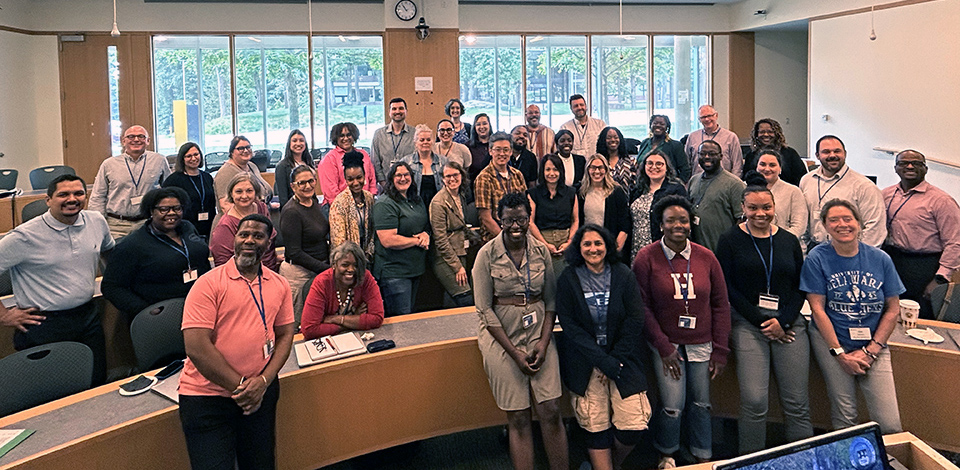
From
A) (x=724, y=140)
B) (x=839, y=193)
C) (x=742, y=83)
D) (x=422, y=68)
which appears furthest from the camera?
(x=742, y=83)

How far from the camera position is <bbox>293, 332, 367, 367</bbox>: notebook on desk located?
288 centimetres

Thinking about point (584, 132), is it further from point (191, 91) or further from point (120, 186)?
point (191, 91)

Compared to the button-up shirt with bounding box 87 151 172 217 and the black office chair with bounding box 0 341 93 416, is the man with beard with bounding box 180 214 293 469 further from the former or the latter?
the button-up shirt with bounding box 87 151 172 217

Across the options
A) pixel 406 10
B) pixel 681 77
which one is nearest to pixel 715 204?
pixel 406 10

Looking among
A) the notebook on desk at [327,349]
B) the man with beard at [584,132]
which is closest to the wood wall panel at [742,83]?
the man with beard at [584,132]

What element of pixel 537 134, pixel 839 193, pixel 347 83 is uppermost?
pixel 347 83

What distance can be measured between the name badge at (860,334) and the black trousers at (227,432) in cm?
250

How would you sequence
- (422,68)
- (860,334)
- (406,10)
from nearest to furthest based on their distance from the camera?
(860,334)
(406,10)
(422,68)

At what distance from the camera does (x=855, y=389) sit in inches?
115

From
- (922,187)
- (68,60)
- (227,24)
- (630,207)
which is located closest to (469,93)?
(227,24)

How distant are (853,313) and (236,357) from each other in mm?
2636

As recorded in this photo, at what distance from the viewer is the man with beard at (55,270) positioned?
10.1ft

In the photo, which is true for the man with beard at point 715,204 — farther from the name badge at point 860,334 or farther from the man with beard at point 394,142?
the man with beard at point 394,142

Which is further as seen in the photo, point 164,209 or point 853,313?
point 164,209
